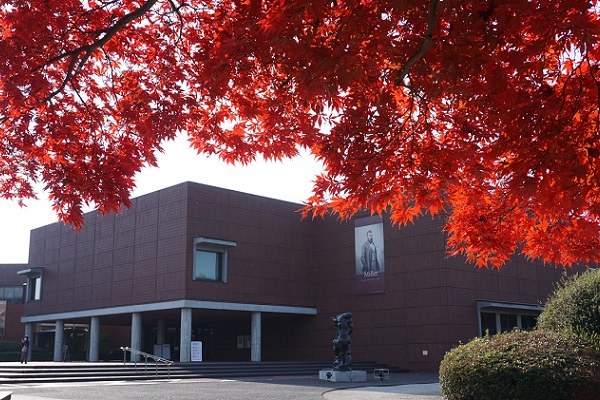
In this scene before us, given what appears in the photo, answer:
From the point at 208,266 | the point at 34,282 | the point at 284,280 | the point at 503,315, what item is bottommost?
the point at 503,315

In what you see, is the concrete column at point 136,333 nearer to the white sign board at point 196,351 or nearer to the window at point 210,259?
the white sign board at point 196,351

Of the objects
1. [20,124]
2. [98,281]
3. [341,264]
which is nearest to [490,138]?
[20,124]

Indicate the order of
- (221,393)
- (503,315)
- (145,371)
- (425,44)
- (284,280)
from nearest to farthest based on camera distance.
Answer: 1. (425,44)
2. (221,393)
3. (145,371)
4. (503,315)
5. (284,280)

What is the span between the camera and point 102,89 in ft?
31.2

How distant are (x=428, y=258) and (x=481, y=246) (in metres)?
26.9

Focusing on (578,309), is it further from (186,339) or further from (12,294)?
(12,294)

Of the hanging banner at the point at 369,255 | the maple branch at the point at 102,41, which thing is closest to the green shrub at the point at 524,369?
the maple branch at the point at 102,41

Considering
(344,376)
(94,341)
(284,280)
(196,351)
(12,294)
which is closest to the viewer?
(344,376)

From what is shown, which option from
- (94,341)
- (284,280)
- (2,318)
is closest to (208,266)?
(284,280)

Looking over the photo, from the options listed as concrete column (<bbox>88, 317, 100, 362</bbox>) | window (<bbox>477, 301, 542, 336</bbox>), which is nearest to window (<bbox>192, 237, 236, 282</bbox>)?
concrete column (<bbox>88, 317, 100, 362</bbox>)

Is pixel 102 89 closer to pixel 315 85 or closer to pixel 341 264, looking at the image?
pixel 315 85

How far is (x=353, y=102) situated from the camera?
726 centimetres

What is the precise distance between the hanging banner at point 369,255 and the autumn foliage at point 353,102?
94.3 feet

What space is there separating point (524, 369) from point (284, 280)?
32.3 metres
